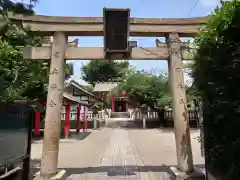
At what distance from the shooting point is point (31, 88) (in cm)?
876

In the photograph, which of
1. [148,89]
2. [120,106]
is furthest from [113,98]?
[148,89]

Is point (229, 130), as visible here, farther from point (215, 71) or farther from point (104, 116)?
point (104, 116)

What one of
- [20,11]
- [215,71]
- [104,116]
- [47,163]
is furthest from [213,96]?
[104,116]

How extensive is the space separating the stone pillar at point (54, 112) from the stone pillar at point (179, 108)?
111 inches

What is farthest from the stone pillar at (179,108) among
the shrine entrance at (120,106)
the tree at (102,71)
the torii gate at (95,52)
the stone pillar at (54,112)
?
the tree at (102,71)

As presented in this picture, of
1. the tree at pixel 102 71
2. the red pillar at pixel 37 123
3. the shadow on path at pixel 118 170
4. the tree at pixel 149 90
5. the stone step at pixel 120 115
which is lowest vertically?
the shadow on path at pixel 118 170

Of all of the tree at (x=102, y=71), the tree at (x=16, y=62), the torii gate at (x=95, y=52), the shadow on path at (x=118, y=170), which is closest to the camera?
Answer: the tree at (x=16, y=62)

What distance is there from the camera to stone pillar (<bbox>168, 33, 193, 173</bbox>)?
6.23 m

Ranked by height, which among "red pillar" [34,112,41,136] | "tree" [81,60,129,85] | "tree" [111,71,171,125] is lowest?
"red pillar" [34,112,41,136]

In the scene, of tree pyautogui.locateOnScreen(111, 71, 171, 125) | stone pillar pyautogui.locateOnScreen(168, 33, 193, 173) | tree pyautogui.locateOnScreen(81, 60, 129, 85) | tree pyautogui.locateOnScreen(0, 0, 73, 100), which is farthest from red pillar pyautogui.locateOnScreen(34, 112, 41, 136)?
tree pyautogui.locateOnScreen(81, 60, 129, 85)

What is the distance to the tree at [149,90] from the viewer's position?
2431 cm

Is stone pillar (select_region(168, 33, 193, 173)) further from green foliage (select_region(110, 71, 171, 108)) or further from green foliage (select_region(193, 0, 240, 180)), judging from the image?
green foliage (select_region(110, 71, 171, 108))

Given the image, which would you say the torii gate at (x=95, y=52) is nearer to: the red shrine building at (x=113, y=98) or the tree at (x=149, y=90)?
the tree at (x=149, y=90)

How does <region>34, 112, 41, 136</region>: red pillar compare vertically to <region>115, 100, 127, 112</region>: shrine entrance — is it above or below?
below
